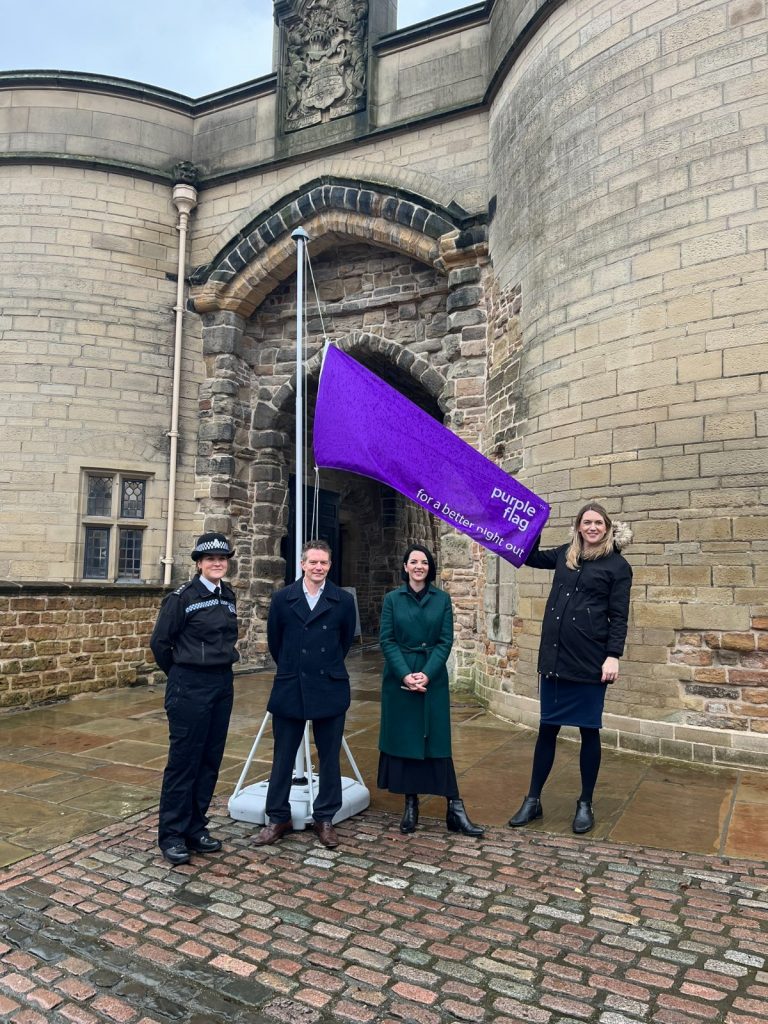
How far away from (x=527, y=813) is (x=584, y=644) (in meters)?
1.00

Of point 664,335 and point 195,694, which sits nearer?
point 195,694

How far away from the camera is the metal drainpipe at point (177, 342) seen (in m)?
10.1

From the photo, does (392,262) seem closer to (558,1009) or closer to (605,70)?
(605,70)

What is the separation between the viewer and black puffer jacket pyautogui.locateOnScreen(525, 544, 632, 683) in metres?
4.02

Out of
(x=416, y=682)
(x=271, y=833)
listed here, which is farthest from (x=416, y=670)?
(x=271, y=833)

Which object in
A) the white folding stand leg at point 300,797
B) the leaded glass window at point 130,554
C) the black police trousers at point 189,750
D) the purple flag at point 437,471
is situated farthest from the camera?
the leaded glass window at point 130,554

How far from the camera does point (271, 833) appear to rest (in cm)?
382

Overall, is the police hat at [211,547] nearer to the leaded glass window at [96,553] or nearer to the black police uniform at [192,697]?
the black police uniform at [192,697]

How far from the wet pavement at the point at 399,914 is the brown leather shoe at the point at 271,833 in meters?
0.05

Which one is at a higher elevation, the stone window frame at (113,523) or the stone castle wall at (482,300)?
the stone castle wall at (482,300)

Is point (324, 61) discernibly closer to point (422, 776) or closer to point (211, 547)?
point (211, 547)

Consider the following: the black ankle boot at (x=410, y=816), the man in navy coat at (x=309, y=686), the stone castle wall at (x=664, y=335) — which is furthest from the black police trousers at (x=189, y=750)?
the stone castle wall at (x=664, y=335)

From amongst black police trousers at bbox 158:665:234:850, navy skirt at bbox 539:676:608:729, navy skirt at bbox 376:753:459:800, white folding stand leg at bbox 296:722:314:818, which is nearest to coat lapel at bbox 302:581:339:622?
black police trousers at bbox 158:665:234:850

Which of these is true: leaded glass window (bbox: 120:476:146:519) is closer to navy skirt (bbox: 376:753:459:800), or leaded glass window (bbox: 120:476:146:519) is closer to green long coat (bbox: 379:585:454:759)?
green long coat (bbox: 379:585:454:759)
